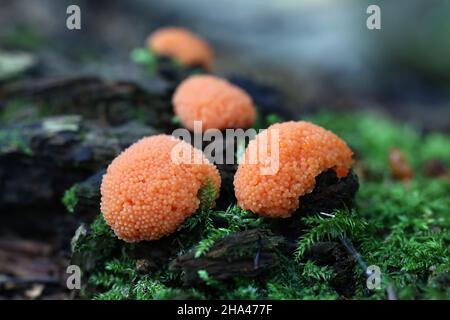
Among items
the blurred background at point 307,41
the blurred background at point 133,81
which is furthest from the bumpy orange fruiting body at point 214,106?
the blurred background at point 307,41

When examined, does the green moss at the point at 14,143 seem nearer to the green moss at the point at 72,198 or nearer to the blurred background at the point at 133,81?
the blurred background at the point at 133,81

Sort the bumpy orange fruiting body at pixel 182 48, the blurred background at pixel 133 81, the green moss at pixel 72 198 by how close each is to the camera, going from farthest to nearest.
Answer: the bumpy orange fruiting body at pixel 182 48 → the blurred background at pixel 133 81 → the green moss at pixel 72 198

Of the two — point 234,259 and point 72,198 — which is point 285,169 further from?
point 72,198

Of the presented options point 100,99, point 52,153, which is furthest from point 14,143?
point 100,99

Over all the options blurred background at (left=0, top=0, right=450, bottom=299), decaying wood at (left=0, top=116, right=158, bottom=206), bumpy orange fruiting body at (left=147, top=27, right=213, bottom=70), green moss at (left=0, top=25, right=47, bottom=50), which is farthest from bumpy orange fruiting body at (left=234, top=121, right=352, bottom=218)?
green moss at (left=0, top=25, right=47, bottom=50)

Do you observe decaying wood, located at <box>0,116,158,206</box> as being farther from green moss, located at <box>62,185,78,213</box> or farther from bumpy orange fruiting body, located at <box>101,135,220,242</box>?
bumpy orange fruiting body, located at <box>101,135,220,242</box>
